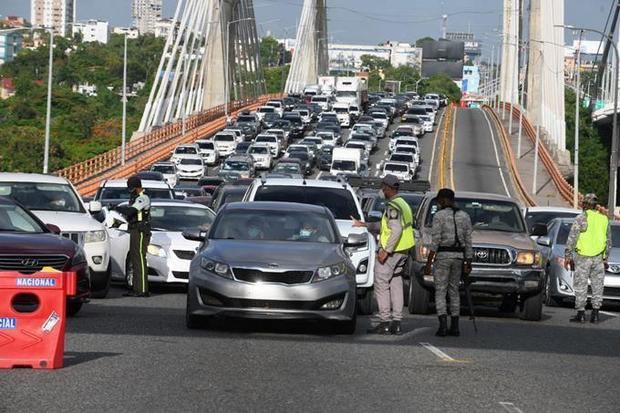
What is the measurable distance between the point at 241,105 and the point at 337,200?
107329mm

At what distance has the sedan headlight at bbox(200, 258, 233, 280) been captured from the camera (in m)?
16.2

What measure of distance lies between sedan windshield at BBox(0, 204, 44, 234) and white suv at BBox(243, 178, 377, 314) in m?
3.93

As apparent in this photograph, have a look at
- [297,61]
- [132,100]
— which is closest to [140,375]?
[297,61]

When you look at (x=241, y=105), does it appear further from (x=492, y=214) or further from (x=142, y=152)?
(x=492, y=214)

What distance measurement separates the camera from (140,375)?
41.1 ft

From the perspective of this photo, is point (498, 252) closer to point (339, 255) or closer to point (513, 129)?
point (339, 255)

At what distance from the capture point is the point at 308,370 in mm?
13188

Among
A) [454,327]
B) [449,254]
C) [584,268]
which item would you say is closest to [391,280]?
[449,254]

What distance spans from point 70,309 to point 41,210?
12.8 ft

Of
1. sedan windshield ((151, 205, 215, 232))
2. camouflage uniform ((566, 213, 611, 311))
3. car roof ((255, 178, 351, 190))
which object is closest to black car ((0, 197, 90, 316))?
car roof ((255, 178, 351, 190))

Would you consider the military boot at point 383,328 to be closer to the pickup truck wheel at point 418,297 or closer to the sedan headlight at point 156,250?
the pickup truck wheel at point 418,297

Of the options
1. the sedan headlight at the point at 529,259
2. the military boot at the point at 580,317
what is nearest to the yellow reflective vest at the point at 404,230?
the sedan headlight at the point at 529,259

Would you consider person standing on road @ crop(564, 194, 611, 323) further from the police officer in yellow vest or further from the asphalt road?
the police officer in yellow vest

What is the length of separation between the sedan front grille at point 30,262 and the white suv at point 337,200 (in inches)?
188
